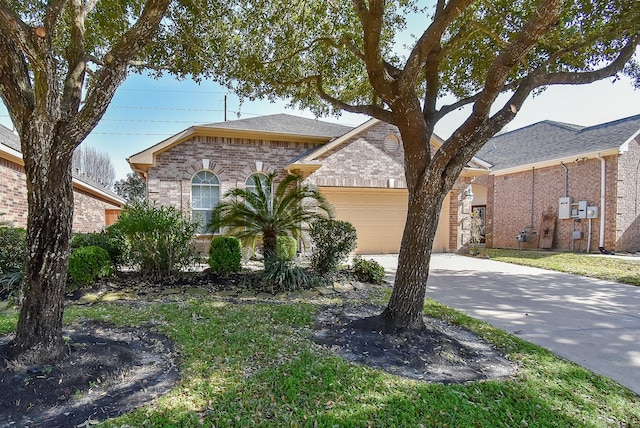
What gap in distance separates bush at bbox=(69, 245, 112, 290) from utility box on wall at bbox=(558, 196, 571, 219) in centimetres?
1545

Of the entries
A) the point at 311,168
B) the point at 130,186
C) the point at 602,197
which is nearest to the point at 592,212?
the point at 602,197

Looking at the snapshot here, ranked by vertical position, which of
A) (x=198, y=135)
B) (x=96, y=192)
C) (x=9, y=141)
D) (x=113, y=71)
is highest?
(x=198, y=135)

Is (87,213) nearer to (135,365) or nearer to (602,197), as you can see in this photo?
(135,365)

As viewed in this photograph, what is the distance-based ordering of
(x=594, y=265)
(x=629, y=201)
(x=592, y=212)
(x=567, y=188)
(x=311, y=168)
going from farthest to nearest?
(x=567, y=188) → (x=592, y=212) → (x=629, y=201) → (x=311, y=168) → (x=594, y=265)

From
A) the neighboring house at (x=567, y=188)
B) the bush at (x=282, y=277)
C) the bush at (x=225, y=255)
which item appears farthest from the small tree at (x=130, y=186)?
the bush at (x=282, y=277)

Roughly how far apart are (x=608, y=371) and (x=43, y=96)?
18.1 ft

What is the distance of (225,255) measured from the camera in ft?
22.4

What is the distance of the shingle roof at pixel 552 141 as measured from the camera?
1281cm

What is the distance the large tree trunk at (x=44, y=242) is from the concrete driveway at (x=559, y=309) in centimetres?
492

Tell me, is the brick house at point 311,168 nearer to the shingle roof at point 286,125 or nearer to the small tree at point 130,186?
the shingle roof at point 286,125

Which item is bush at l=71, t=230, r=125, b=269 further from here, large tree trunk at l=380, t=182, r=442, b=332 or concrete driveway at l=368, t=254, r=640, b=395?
concrete driveway at l=368, t=254, r=640, b=395

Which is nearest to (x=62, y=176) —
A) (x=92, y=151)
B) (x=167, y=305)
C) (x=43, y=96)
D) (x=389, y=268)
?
(x=43, y=96)

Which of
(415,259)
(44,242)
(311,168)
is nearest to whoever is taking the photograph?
(44,242)

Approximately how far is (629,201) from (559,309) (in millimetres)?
10373
